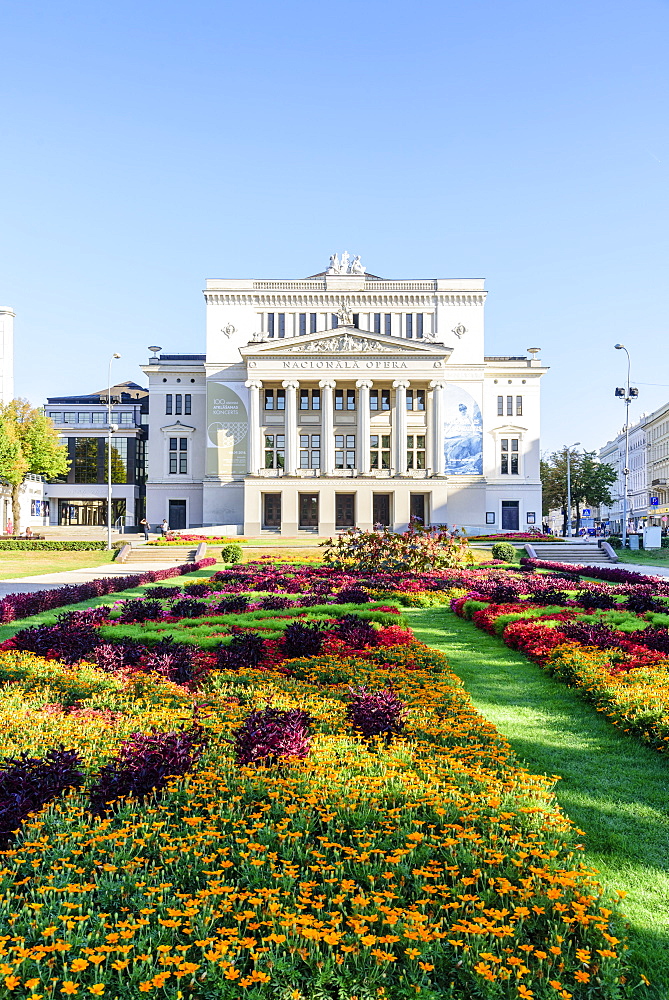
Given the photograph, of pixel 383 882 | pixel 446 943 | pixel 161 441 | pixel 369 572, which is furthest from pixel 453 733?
pixel 161 441

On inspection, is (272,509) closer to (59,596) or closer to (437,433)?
(437,433)

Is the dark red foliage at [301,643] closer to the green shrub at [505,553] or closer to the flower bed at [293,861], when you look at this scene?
the flower bed at [293,861]

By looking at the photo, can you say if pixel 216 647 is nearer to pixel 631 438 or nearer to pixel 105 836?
pixel 105 836

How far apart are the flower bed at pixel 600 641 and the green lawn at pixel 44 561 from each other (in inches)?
924

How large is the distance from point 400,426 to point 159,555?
94.2 feet

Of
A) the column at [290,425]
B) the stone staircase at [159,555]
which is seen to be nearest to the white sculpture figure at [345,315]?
the column at [290,425]

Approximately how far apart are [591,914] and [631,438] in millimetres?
146470

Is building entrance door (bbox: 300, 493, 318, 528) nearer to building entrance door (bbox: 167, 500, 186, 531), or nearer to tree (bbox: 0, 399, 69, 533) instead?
building entrance door (bbox: 167, 500, 186, 531)

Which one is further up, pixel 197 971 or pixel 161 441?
pixel 161 441

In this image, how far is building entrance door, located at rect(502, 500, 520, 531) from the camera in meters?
69.8

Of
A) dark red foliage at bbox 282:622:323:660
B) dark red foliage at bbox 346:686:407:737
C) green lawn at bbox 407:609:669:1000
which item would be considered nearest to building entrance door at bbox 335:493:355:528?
green lawn at bbox 407:609:669:1000

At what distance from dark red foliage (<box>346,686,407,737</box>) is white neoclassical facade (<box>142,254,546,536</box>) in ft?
169

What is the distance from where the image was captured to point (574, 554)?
136 feet

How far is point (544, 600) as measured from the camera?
16.0 meters
